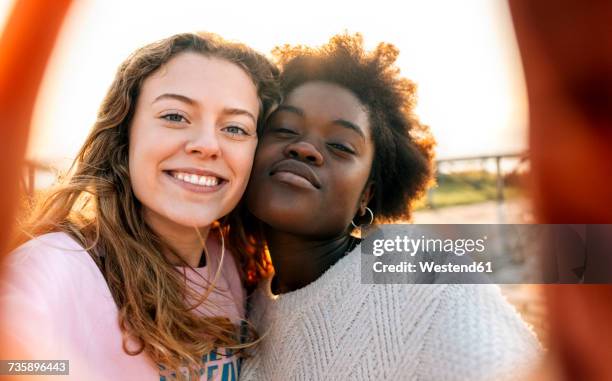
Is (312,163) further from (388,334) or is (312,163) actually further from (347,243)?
(388,334)

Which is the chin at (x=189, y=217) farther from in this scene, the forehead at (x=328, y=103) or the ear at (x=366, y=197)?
the ear at (x=366, y=197)

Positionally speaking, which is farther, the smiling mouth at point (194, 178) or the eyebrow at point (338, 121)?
the eyebrow at point (338, 121)

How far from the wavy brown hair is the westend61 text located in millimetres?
485

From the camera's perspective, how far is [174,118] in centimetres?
157

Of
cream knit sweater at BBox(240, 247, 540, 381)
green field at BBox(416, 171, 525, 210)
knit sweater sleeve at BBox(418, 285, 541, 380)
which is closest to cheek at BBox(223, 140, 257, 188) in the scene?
cream knit sweater at BBox(240, 247, 540, 381)

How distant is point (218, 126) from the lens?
5.25 feet

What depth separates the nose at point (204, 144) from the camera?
154 centimetres

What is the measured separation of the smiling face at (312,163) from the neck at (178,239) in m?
0.20

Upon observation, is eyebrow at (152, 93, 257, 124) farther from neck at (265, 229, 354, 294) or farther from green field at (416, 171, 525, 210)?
green field at (416, 171, 525, 210)

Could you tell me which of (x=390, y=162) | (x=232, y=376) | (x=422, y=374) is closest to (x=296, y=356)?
(x=232, y=376)

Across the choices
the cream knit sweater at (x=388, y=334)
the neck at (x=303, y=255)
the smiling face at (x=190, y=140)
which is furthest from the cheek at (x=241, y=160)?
the cream knit sweater at (x=388, y=334)

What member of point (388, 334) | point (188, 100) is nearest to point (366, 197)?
point (388, 334)

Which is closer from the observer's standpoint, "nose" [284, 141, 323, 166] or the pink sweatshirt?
the pink sweatshirt

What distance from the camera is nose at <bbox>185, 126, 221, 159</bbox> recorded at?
154cm
